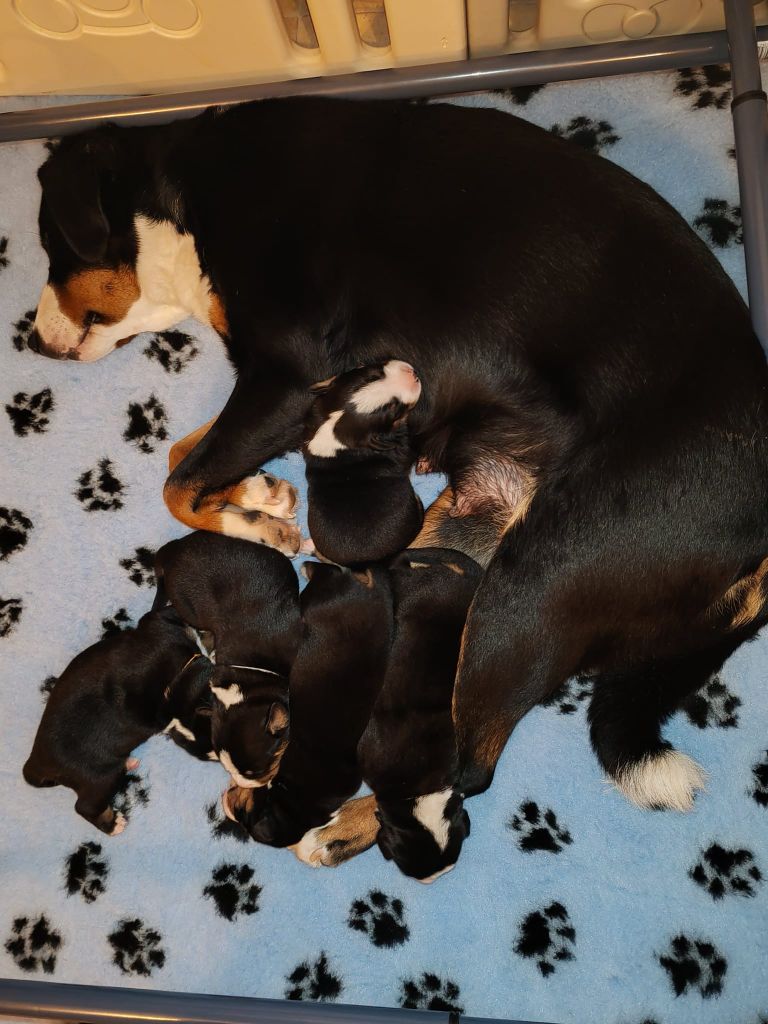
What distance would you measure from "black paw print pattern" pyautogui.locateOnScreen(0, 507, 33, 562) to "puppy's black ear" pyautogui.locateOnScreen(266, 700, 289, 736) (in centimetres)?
104

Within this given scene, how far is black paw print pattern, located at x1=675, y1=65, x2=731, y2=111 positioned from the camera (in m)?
2.63

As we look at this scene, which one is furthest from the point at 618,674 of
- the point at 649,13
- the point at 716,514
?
the point at 649,13

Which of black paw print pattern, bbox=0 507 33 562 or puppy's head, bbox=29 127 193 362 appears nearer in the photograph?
puppy's head, bbox=29 127 193 362

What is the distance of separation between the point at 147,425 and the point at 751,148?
1832mm

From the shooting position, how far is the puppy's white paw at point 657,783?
2066mm

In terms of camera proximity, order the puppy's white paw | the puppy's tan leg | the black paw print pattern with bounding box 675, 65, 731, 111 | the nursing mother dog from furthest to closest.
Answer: the black paw print pattern with bounding box 675, 65, 731, 111, the puppy's tan leg, the puppy's white paw, the nursing mother dog

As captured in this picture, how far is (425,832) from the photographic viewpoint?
7.07ft

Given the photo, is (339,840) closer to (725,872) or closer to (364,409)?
(725,872)

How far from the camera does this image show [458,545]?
2.47m

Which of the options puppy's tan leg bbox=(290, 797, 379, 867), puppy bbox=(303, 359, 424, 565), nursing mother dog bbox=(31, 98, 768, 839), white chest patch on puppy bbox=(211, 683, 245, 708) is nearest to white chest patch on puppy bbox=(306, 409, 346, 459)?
puppy bbox=(303, 359, 424, 565)

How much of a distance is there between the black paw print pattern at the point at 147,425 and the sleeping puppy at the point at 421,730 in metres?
0.92

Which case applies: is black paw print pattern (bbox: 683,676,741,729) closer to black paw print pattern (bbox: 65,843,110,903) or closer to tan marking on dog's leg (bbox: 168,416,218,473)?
tan marking on dog's leg (bbox: 168,416,218,473)

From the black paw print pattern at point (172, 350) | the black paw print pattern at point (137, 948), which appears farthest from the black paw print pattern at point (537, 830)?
the black paw print pattern at point (172, 350)

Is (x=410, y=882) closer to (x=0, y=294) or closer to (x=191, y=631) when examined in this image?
(x=191, y=631)
